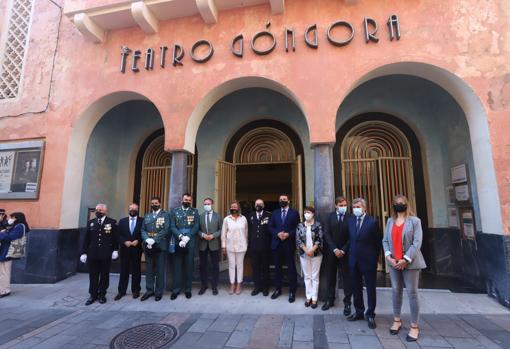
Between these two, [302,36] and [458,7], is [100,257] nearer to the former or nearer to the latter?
[302,36]

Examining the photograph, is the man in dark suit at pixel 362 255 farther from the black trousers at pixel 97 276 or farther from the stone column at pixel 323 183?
the black trousers at pixel 97 276

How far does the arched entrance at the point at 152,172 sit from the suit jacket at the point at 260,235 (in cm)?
354

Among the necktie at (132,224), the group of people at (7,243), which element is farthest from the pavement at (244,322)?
the necktie at (132,224)

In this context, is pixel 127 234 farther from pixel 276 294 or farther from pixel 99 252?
pixel 276 294

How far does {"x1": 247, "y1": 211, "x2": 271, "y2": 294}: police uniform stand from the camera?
508 centimetres

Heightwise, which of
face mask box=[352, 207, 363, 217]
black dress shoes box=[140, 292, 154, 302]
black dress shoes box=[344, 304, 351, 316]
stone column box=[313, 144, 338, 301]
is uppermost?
stone column box=[313, 144, 338, 301]

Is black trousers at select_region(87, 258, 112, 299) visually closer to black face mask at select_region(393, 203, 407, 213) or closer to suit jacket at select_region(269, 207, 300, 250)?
suit jacket at select_region(269, 207, 300, 250)

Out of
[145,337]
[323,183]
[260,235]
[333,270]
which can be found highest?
[323,183]

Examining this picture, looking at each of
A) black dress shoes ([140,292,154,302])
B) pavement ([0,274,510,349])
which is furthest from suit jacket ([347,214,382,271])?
black dress shoes ([140,292,154,302])

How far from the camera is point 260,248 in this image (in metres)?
5.08

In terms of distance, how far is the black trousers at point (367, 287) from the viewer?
3773 mm

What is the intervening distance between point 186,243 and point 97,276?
1680 millimetres

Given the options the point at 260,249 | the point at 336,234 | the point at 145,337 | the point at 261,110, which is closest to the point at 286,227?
the point at 260,249

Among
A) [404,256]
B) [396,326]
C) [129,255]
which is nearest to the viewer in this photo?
[404,256]
